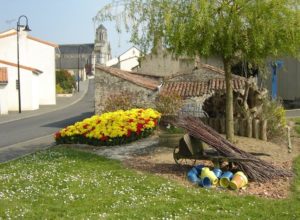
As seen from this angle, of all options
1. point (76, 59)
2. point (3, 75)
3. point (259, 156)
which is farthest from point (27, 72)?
point (76, 59)

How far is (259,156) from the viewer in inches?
436

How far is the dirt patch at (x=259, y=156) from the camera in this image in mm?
8492

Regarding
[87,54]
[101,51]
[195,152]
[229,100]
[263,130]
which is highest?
[101,51]

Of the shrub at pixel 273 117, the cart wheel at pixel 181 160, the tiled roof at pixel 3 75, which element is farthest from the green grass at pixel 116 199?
the tiled roof at pixel 3 75

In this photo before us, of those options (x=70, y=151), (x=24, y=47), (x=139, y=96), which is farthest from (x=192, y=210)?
(x=24, y=47)

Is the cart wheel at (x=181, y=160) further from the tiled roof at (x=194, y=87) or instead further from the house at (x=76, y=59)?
the house at (x=76, y=59)

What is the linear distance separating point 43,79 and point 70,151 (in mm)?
30470

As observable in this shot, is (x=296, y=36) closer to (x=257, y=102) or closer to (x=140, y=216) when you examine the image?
(x=257, y=102)

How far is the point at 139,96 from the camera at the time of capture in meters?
19.2

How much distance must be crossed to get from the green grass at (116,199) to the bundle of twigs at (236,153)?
22.0 inches

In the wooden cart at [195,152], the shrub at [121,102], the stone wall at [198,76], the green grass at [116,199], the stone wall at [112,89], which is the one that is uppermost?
the stone wall at [198,76]

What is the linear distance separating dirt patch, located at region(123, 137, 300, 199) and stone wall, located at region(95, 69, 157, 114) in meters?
6.19

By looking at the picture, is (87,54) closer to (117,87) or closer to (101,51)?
(101,51)

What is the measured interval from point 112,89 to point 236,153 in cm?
1132
